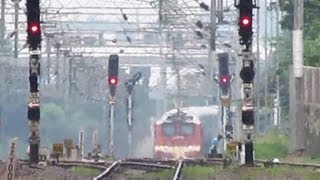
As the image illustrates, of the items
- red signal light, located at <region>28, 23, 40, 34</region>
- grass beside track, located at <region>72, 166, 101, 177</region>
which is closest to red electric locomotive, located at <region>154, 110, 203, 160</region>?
grass beside track, located at <region>72, 166, 101, 177</region>

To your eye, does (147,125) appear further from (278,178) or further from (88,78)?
(278,178)

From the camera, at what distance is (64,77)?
72062 millimetres

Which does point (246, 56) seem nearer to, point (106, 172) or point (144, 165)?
point (106, 172)

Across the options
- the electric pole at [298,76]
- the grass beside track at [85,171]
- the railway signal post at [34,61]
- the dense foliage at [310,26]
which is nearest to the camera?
the railway signal post at [34,61]

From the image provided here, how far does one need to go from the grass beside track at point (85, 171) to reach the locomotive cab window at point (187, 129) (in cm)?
2960

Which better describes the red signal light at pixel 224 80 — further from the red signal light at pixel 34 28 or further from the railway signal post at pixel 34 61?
the red signal light at pixel 34 28

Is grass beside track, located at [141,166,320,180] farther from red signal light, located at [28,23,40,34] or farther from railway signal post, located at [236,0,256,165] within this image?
red signal light, located at [28,23,40,34]

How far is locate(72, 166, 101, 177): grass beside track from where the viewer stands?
24.2m

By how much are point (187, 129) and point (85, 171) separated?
30.8 m

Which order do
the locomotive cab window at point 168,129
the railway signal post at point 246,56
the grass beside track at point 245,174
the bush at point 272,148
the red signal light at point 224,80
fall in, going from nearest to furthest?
the grass beside track at point 245,174 → the railway signal post at point 246,56 → the red signal light at point 224,80 → the bush at point 272,148 → the locomotive cab window at point 168,129

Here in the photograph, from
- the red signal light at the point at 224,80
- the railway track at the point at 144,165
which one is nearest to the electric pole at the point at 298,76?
the red signal light at the point at 224,80

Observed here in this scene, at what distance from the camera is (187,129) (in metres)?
55.5

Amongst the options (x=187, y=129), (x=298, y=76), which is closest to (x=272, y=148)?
(x=298, y=76)

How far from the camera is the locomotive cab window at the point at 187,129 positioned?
55.5m
